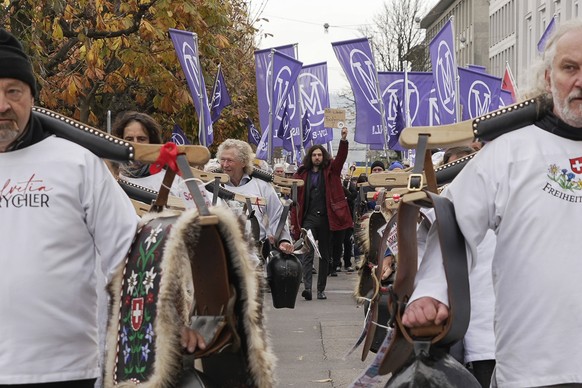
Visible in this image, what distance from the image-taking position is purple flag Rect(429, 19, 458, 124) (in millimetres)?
16312

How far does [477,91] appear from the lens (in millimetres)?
19234

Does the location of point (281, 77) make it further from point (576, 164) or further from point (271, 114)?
point (576, 164)

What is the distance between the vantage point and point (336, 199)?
1688cm

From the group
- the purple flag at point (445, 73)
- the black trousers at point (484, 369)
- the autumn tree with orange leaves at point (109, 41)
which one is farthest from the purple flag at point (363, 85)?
the black trousers at point (484, 369)

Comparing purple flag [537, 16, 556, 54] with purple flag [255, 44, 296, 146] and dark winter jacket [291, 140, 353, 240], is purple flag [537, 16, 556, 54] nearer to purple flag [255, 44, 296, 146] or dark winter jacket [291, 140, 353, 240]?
dark winter jacket [291, 140, 353, 240]

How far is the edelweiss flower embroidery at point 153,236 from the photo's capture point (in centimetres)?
396

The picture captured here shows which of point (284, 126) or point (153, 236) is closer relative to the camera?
point (153, 236)

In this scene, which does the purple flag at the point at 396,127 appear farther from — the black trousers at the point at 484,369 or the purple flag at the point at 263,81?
the black trousers at the point at 484,369

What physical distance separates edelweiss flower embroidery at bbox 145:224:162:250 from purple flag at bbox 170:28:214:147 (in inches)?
441

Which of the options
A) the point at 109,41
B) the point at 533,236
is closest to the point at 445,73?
the point at 109,41

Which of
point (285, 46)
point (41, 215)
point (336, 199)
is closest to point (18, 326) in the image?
point (41, 215)

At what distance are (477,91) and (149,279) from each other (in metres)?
15.8

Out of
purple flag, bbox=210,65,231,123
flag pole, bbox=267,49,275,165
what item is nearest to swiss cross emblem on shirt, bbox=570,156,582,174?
flag pole, bbox=267,49,275,165

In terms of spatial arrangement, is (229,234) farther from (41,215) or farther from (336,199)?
(336,199)
